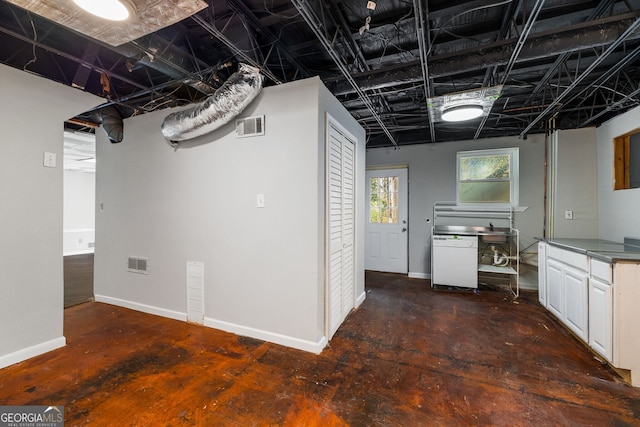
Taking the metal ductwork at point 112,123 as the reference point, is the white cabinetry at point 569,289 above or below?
below

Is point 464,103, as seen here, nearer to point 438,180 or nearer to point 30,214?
point 438,180

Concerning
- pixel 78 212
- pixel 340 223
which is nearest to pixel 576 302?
pixel 340 223

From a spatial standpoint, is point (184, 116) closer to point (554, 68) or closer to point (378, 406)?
point (378, 406)

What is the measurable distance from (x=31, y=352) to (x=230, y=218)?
6.53ft

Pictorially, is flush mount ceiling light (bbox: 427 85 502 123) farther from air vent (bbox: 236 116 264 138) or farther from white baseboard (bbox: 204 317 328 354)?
white baseboard (bbox: 204 317 328 354)

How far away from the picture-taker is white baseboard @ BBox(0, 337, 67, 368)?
2098mm

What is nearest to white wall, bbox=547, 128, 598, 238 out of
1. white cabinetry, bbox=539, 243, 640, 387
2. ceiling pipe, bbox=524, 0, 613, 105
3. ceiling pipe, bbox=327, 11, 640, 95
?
ceiling pipe, bbox=524, 0, 613, 105

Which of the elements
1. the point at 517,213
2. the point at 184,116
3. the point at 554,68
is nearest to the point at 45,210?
the point at 184,116

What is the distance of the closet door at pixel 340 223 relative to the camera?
2.54 metres

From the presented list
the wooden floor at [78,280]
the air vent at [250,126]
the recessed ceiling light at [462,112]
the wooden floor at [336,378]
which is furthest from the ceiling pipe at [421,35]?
the wooden floor at [78,280]

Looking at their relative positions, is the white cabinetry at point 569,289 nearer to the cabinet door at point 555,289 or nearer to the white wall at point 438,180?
the cabinet door at point 555,289

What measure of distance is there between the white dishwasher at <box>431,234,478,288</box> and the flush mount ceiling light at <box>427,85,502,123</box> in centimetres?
188

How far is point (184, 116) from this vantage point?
2617 millimetres

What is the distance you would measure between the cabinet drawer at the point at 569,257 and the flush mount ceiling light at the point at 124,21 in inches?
142
